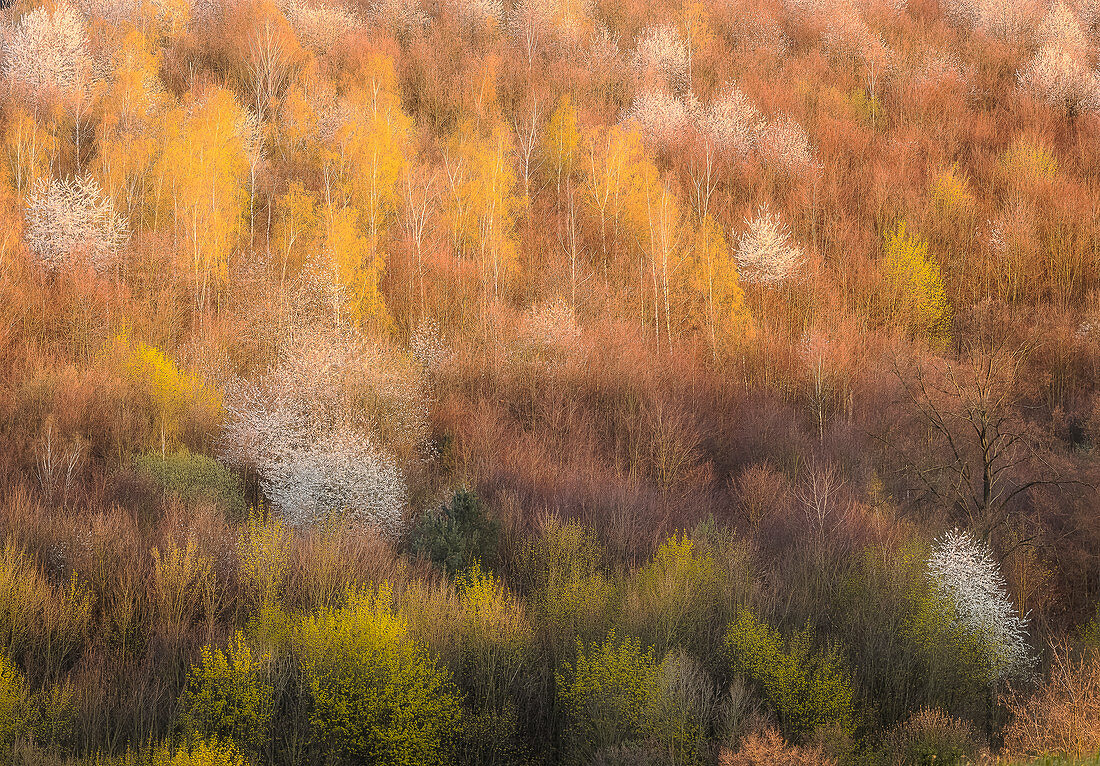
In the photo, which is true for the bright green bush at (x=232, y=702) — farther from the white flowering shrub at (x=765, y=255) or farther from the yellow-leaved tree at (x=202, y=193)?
the white flowering shrub at (x=765, y=255)

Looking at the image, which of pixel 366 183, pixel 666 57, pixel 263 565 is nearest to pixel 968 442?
pixel 263 565

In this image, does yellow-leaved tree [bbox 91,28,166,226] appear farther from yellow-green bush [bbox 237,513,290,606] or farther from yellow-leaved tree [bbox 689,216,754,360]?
yellow-leaved tree [bbox 689,216,754,360]

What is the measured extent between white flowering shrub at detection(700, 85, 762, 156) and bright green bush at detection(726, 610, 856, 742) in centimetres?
3935

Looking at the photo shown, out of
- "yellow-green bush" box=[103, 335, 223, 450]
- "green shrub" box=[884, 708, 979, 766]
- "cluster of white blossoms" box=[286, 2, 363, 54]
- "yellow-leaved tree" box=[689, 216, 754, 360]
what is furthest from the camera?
"cluster of white blossoms" box=[286, 2, 363, 54]

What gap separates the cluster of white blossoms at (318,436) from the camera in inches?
1112

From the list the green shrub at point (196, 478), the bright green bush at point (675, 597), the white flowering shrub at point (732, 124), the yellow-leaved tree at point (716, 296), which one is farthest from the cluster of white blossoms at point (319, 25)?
the bright green bush at point (675, 597)

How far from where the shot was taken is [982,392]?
2509 centimetres

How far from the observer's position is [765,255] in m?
48.3

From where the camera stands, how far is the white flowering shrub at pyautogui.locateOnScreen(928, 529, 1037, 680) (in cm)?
2125

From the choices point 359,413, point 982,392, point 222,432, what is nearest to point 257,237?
point 222,432

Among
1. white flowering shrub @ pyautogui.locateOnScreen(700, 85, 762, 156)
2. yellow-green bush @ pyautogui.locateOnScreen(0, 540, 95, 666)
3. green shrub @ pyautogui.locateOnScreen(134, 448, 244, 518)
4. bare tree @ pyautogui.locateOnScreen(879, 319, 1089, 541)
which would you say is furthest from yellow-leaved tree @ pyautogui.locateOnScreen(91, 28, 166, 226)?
bare tree @ pyautogui.locateOnScreen(879, 319, 1089, 541)

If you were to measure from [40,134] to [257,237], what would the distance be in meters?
11.0

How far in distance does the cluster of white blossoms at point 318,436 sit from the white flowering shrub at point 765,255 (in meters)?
22.4

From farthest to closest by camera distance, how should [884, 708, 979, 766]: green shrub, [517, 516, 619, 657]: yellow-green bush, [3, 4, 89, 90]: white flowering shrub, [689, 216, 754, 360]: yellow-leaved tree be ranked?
[3, 4, 89, 90]: white flowering shrub → [689, 216, 754, 360]: yellow-leaved tree → [517, 516, 619, 657]: yellow-green bush → [884, 708, 979, 766]: green shrub
